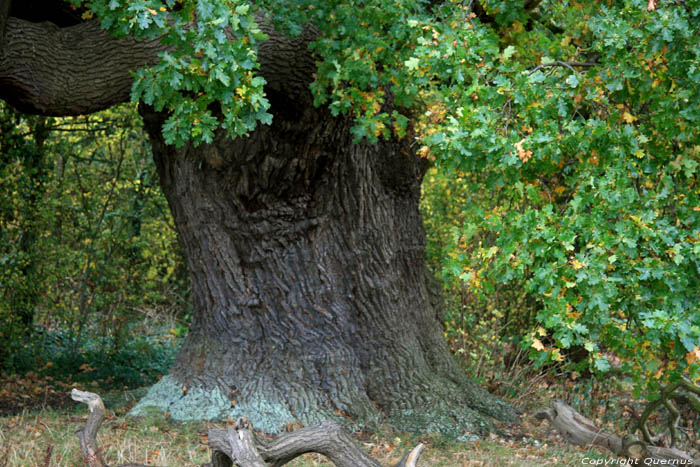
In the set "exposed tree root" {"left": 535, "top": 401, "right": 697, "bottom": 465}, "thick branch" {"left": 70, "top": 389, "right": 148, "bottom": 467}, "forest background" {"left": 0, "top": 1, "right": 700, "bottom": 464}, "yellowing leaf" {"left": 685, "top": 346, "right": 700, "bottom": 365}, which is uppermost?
"forest background" {"left": 0, "top": 1, "right": 700, "bottom": 464}

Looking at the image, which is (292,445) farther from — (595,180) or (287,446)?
(595,180)

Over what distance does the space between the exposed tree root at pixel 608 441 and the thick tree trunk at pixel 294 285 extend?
1246 mm

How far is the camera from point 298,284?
789cm

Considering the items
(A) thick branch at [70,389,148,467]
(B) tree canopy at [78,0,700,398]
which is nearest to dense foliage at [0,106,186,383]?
(A) thick branch at [70,389,148,467]

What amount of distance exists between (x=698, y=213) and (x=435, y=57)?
1.86 metres

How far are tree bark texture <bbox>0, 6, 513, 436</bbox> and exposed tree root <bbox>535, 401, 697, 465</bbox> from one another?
47.7 inches

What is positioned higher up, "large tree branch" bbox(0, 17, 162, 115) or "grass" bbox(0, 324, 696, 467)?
"large tree branch" bbox(0, 17, 162, 115)

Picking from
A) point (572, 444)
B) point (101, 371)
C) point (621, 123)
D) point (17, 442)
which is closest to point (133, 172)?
point (101, 371)

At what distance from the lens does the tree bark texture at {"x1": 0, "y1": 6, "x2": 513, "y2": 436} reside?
752cm

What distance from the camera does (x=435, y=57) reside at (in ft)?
16.1

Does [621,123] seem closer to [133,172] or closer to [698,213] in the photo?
[698,213]

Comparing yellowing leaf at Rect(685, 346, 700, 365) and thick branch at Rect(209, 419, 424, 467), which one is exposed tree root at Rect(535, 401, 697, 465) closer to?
yellowing leaf at Rect(685, 346, 700, 365)

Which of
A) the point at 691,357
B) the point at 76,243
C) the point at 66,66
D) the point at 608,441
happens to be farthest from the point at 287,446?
the point at 76,243

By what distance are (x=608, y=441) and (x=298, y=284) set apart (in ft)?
11.0
